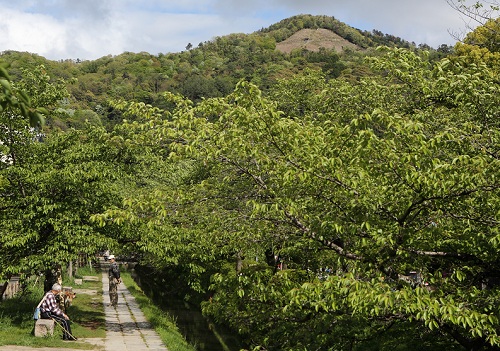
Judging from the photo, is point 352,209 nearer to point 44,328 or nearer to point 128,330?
point 44,328

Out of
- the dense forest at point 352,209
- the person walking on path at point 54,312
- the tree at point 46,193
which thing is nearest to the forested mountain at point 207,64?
the tree at point 46,193

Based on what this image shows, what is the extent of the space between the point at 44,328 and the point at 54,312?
1.44ft

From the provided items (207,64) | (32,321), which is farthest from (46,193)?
(207,64)

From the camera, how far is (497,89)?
841 centimetres

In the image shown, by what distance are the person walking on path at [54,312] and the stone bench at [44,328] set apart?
9.6 inches

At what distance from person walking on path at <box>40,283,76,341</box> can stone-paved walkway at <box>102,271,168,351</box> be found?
0.95 metres

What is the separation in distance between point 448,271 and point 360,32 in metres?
176

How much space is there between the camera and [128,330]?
16.4m

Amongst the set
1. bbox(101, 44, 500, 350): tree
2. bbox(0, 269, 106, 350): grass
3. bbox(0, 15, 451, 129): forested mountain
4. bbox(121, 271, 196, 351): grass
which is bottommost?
bbox(121, 271, 196, 351): grass

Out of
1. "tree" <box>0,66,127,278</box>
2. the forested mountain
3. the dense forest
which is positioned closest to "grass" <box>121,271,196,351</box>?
"tree" <box>0,66,127,278</box>

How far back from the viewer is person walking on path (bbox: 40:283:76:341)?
13570 millimetres

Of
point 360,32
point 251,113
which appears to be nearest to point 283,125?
point 251,113

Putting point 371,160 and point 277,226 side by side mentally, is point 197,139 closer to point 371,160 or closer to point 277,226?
point 277,226

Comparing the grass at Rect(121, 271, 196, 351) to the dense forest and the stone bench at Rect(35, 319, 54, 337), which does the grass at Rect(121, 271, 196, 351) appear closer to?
the stone bench at Rect(35, 319, 54, 337)
